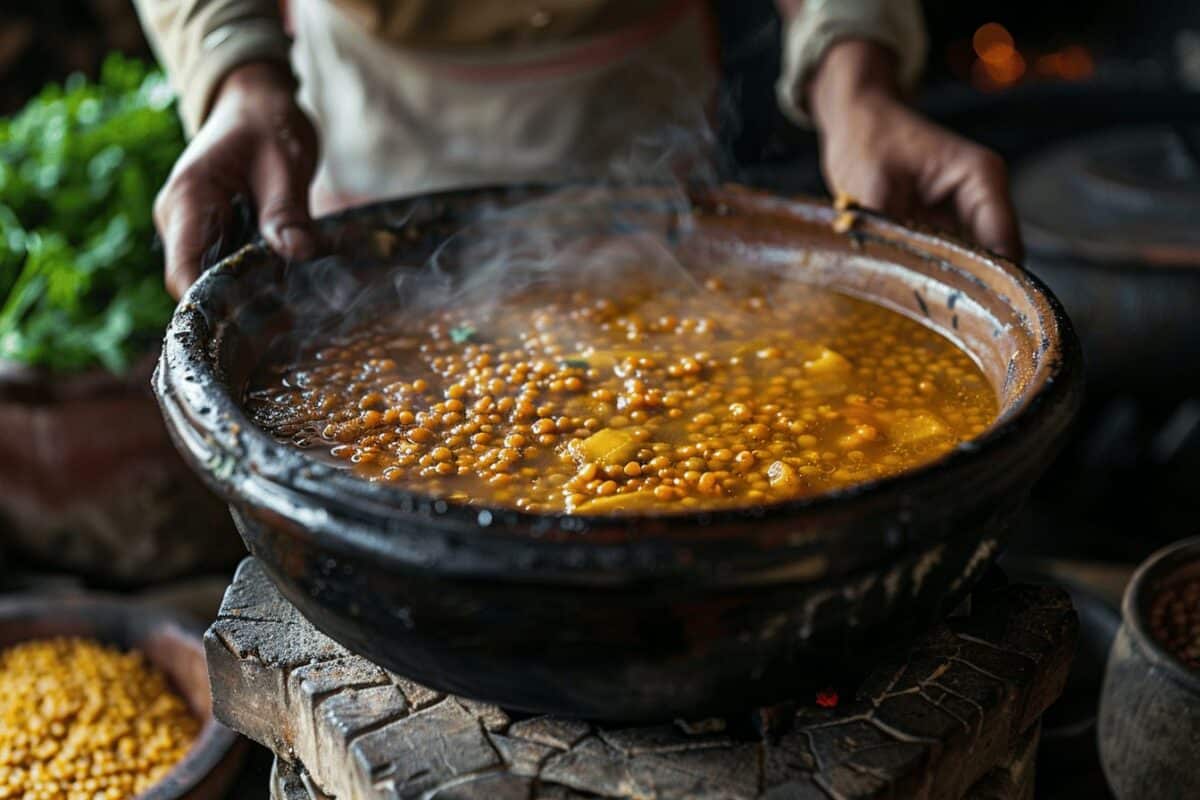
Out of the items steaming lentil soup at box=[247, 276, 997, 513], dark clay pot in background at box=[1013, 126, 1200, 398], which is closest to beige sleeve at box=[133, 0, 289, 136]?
steaming lentil soup at box=[247, 276, 997, 513]

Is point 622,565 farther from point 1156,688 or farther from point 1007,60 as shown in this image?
point 1007,60

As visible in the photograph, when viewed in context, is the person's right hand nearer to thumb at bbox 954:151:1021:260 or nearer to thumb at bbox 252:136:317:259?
thumb at bbox 252:136:317:259

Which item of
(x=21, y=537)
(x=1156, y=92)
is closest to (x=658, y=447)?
(x=21, y=537)

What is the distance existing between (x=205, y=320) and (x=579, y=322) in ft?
2.46

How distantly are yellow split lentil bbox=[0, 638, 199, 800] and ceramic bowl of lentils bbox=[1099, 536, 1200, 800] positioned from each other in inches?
84.6

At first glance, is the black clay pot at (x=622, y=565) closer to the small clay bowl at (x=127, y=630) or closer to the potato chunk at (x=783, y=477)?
the potato chunk at (x=783, y=477)

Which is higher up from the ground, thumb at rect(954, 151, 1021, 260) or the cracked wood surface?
thumb at rect(954, 151, 1021, 260)

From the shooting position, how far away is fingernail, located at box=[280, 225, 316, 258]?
221 cm

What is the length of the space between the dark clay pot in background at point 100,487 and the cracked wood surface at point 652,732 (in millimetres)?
2112

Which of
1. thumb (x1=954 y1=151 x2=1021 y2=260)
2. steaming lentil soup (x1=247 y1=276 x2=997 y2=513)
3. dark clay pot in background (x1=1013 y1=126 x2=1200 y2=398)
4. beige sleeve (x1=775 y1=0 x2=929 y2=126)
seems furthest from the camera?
dark clay pot in background (x1=1013 y1=126 x2=1200 y2=398)

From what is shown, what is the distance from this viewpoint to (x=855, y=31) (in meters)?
2.99

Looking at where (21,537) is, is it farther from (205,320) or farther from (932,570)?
A: (932,570)

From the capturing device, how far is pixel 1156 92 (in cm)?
498

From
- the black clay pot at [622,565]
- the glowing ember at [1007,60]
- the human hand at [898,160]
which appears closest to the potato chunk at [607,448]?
the black clay pot at [622,565]
